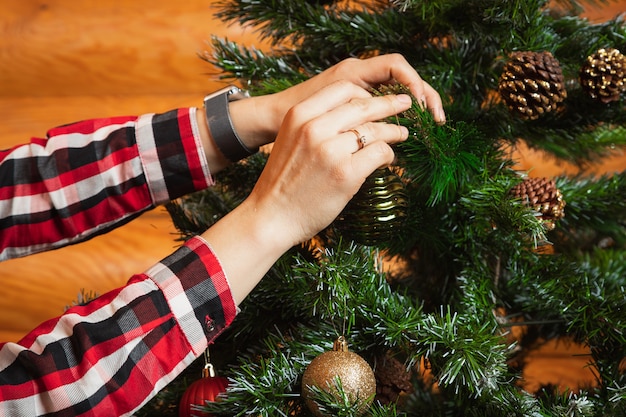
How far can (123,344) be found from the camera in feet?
1.62

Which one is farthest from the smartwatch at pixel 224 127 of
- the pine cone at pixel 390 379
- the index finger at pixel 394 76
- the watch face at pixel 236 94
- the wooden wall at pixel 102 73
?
the wooden wall at pixel 102 73

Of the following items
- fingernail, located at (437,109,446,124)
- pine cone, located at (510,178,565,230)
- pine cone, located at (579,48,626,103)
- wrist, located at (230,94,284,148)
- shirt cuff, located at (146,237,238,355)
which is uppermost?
wrist, located at (230,94,284,148)

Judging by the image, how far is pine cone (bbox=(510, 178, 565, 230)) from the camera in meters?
0.56

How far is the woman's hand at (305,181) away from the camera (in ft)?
1.65

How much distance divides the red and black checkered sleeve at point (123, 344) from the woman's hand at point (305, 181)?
22 mm

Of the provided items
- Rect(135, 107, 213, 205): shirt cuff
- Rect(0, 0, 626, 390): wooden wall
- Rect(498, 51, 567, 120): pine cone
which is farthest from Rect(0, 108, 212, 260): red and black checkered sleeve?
Rect(0, 0, 626, 390): wooden wall

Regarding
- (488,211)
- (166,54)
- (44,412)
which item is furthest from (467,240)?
(166,54)

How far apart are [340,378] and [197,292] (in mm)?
123

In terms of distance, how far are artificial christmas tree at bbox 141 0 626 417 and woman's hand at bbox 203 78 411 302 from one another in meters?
0.03

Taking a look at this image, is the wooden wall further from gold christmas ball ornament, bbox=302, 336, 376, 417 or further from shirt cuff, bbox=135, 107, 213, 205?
gold christmas ball ornament, bbox=302, 336, 376, 417

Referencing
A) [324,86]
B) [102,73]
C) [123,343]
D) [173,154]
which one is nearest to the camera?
[123,343]

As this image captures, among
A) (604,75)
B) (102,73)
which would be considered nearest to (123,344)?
(604,75)

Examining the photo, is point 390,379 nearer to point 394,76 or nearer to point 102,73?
point 394,76

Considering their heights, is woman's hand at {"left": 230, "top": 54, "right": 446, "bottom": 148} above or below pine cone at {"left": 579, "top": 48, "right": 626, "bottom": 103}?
above
